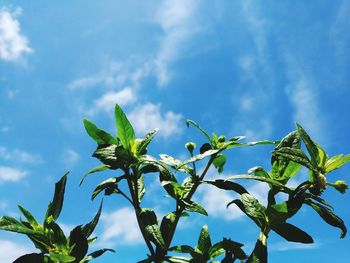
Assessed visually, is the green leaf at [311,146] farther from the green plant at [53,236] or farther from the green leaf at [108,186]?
the green plant at [53,236]

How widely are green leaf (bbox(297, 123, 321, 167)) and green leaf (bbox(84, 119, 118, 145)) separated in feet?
3.64

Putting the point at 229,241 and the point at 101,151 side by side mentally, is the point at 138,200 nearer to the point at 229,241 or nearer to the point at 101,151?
the point at 101,151

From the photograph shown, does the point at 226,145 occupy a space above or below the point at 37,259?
above

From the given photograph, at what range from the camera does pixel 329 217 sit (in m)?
2.61

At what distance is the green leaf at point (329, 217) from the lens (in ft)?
8.51

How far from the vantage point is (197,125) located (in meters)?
3.09

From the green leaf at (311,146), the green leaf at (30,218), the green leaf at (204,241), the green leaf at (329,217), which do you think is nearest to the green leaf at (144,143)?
the green leaf at (204,241)

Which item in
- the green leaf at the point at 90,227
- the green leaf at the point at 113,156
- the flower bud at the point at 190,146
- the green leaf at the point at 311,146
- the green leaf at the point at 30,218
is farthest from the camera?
the flower bud at the point at 190,146

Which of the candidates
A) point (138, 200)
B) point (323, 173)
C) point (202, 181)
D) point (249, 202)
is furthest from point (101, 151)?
point (323, 173)

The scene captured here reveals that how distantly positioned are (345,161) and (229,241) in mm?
815

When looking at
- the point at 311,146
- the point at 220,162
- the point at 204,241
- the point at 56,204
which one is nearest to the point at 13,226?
the point at 56,204

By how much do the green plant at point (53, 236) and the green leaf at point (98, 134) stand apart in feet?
1.20

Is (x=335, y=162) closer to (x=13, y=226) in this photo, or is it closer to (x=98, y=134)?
(x=98, y=134)

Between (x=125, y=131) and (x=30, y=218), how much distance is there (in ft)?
2.62
